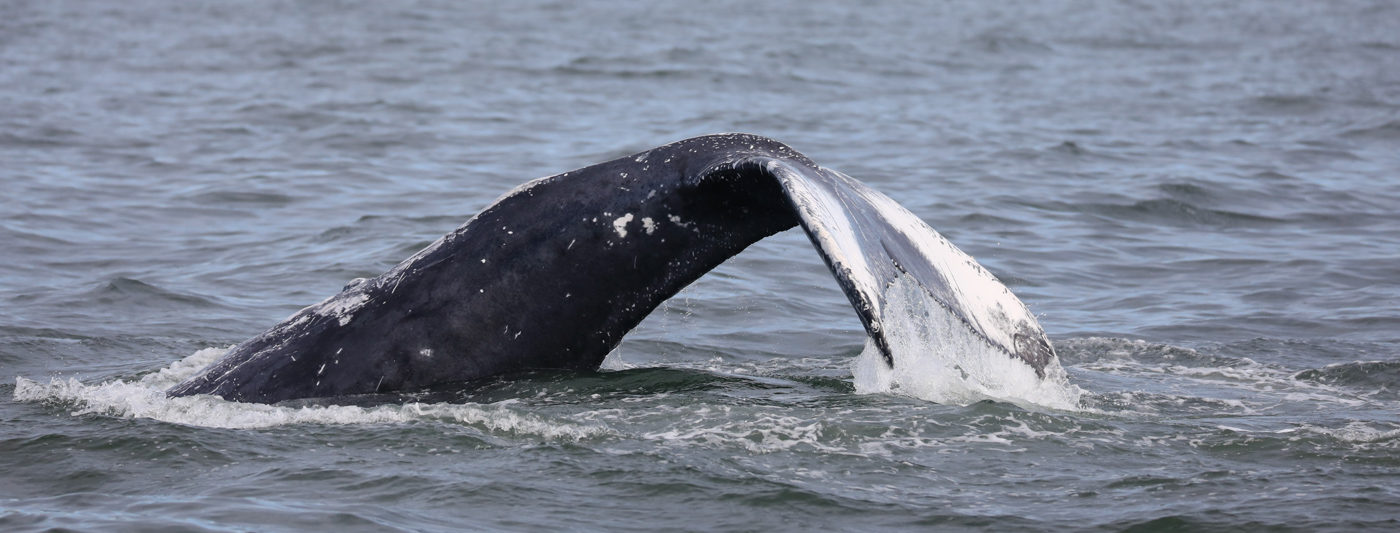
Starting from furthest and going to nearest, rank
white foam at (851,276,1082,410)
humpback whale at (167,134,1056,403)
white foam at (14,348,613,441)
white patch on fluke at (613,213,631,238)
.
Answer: white foam at (14,348,613,441)
white patch on fluke at (613,213,631,238)
humpback whale at (167,134,1056,403)
white foam at (851,276,1082,410)

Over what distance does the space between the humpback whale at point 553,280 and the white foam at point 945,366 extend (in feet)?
0.27

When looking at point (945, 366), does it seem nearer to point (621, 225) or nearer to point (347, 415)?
point (621, 225)

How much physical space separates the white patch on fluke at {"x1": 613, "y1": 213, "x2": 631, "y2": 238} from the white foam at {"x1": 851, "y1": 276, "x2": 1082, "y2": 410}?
0.98m

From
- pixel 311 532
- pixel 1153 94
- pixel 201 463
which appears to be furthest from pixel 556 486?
pixel 1153 94

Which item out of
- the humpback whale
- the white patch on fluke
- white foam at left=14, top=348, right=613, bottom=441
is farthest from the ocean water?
the white patch on fluke

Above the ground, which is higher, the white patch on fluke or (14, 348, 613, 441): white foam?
the white patch on fluke

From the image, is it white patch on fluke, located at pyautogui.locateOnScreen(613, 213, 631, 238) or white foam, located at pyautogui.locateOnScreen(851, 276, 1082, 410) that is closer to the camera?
white foam, located at pyautogui.locateOnScreen(851, 276, 1082, 410)

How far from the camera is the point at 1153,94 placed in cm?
2123

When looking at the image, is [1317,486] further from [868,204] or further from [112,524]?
[112,524]

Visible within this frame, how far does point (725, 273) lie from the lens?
1138cm

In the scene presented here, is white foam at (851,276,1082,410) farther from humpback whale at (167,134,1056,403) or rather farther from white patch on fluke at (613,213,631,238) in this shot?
white patch on fluke at (613,213,631,238)

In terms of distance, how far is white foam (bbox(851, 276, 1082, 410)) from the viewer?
17.1 ft

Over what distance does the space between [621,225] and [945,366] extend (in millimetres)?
1408

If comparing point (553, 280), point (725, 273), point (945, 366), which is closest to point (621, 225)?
point (553, 280)
